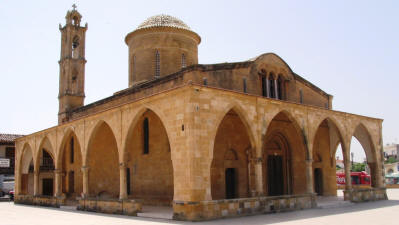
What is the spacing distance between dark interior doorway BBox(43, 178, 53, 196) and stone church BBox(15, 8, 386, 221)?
4.83 feet

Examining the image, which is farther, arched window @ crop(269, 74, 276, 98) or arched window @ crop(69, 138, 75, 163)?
arched window @ crop(69, 138, 75, 163)

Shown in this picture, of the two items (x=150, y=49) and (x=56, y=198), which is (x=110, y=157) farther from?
(x=150, y=49)

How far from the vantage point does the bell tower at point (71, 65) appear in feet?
79.7

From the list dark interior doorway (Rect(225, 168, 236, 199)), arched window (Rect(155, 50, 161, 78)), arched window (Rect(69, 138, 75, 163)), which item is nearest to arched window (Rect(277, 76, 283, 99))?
dark interior doorway (Rect(225, 168, 236, 199))

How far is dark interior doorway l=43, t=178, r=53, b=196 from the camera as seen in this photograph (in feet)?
87.9

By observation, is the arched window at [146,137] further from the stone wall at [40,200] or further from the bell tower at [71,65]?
the bell tower at [71,65]

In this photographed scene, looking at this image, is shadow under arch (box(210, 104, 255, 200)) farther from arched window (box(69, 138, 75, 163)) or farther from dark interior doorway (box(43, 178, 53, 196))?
dark interior doorway (box(43, 178, 53, 196))

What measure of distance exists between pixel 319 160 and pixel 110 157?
1076cm

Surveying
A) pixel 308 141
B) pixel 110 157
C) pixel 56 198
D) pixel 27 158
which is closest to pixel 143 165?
pixel 110 157

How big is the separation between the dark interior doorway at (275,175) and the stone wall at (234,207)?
3272 millimetres

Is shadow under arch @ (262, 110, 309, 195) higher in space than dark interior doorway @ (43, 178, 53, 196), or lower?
higher

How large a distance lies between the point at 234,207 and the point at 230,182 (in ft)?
13.3

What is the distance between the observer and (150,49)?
21.2 m

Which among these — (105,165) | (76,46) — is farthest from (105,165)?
(76,46)
